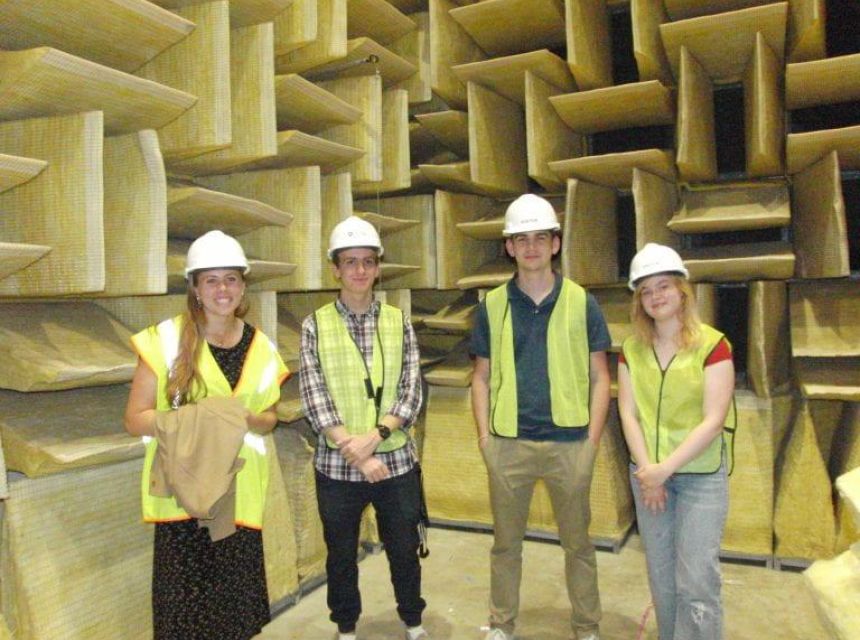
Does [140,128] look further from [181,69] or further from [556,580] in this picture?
[556,580]

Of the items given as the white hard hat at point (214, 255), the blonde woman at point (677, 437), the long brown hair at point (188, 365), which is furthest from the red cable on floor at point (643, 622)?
the white hard hat at point (214, 255)

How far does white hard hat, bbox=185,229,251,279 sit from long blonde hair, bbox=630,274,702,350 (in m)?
1.29

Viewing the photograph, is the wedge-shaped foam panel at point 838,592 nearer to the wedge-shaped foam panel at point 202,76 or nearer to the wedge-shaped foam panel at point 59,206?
the wedge-shaped foam panel at point 59,206

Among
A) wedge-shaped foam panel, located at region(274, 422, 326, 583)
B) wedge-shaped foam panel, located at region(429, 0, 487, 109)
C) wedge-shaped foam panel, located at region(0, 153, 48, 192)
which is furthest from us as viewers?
wedge-shaped foam panel, located at region(429, 0, 487, 109)

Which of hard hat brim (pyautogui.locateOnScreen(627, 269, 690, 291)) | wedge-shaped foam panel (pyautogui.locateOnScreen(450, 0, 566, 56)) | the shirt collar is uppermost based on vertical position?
wedge-shaped foam panel (pyautogui.locateOnScreen(450, 0, 566, 56))

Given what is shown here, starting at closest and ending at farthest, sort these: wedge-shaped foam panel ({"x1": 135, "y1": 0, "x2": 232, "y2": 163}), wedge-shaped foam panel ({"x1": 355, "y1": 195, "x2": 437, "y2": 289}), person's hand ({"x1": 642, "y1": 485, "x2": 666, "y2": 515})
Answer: person's hand ({"x1": 642, "y1": 485, "x2": 666, "y2": 515}), wedge-shaped foam panel ({"x1": 135, "y1": 0, "x2": 232, "y2": 163}), wedge-shaped foam panel ({"x1": 355, "y1": 195, "x2": 437, "y2": 289})

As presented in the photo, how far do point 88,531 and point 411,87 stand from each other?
3.00 metres

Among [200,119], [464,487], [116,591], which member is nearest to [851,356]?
[464,487]

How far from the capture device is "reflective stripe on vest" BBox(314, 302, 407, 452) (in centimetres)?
248

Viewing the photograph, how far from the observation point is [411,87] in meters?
4.14

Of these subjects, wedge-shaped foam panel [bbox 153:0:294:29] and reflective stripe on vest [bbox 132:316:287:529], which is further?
wedge-shaped foam panel [bbox 153:0:294:29]

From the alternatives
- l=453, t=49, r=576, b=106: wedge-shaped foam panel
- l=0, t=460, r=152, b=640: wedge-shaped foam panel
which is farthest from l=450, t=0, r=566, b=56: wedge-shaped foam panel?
l=0, t=460, r=152, b=640: wedge-shaped foam panel

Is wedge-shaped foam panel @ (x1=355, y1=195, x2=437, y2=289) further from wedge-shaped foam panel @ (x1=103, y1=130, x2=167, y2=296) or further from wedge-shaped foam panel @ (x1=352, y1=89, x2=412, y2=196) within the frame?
wedge-shaped foam panel @ (x1=103, y1=130, x2=167, y2=296)

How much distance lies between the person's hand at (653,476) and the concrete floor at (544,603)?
0.94 metres
